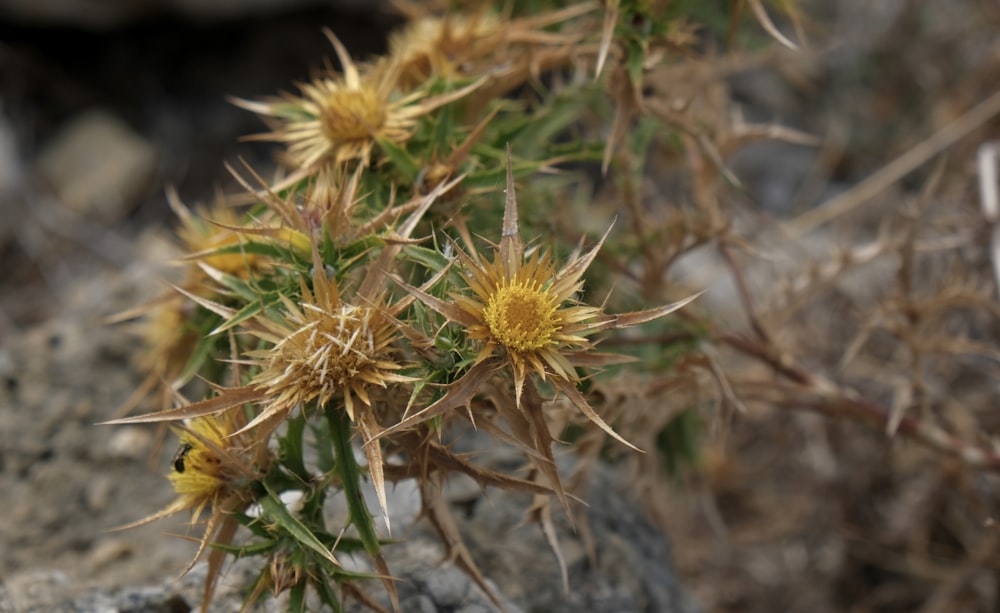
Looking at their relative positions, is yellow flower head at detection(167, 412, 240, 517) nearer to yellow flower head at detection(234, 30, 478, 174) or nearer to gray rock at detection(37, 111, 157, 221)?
yellow flower head at detection(234, 30, 478, 174)

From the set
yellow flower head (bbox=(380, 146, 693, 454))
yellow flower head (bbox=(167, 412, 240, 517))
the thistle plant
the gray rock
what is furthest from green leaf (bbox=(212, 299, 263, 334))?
the gray rock

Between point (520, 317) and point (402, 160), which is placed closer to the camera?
point (520, 317)

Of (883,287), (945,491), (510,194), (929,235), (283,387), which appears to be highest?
(510,194)

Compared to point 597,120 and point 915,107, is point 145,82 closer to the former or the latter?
point 597,120

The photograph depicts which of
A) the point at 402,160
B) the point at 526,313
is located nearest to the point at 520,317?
the point at 526,313

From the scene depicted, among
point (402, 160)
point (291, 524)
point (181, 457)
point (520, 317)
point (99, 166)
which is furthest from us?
point (99, 166)

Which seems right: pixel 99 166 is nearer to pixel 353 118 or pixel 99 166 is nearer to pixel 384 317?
pixel 353 118

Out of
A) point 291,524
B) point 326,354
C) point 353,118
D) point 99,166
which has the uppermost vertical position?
point 353,118

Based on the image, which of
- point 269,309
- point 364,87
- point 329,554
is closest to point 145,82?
point 364,87

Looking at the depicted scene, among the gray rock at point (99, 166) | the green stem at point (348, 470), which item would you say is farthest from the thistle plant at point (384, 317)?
the gray rock at point (99, 166)
